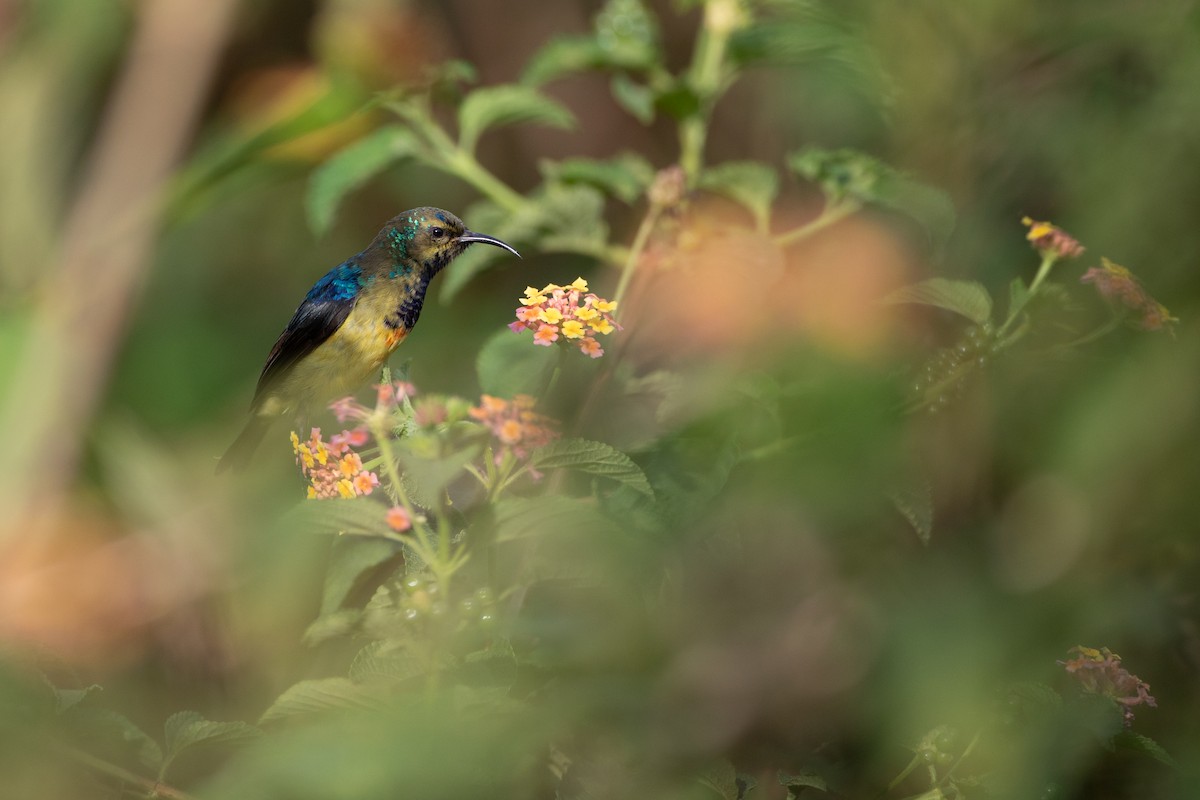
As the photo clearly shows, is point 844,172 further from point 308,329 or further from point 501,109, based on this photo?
point 308,329

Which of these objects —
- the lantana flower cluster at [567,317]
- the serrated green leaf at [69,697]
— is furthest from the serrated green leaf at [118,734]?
the lantana flower cluster at [567,317]

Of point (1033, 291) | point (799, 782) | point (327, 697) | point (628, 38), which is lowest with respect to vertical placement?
point (799, 782)

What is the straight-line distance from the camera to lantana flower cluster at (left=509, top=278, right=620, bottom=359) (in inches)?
25.3

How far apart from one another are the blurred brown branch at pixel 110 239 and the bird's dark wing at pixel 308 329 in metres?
0.62

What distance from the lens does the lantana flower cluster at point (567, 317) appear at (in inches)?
25.3

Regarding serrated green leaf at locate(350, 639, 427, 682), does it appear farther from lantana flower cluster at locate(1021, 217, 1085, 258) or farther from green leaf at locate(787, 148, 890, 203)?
green leaf at locate(787, 148, 890, 203)

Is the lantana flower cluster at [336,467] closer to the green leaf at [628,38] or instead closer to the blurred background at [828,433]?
the blurred background at [828,433]

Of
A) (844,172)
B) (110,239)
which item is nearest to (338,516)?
(844,172)

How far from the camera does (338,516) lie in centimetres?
62

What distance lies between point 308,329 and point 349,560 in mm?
191

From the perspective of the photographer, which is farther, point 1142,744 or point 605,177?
point 605,177

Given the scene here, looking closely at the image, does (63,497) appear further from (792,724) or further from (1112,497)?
(1112,497)

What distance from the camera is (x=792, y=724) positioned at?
3.21ft

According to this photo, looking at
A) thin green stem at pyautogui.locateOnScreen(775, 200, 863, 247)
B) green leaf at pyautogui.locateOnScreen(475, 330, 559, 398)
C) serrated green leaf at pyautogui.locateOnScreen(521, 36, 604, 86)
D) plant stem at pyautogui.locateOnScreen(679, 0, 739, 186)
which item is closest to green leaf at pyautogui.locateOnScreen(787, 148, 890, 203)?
thin green stem at pyautogui.locateOnScreen(775, 200, 863, 247)
